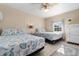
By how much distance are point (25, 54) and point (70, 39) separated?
3.19 ft

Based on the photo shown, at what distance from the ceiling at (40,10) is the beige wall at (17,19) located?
8 cm

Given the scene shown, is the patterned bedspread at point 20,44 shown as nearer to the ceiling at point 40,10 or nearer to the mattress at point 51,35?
the mattress at point 51,35

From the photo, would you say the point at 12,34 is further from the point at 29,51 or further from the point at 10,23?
the point at 29,51

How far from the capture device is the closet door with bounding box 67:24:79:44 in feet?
4.93

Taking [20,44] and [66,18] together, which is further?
[66,18]

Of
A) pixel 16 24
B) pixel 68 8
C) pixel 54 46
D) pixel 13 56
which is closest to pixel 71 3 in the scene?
pixel 68 8

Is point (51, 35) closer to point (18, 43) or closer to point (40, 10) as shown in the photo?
point (40, 10)

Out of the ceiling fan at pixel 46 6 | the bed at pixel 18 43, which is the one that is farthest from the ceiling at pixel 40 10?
the bed at pixel 18 43

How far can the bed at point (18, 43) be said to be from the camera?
1.18 metres

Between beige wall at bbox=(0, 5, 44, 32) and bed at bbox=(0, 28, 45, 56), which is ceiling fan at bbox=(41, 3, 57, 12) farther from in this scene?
bed at bbox=(0, 28, 45, 56)

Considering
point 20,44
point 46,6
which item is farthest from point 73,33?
point 20,44

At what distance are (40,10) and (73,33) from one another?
2.80ft

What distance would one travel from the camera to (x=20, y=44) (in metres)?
1.29

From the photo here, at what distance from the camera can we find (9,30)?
4.98 ft
